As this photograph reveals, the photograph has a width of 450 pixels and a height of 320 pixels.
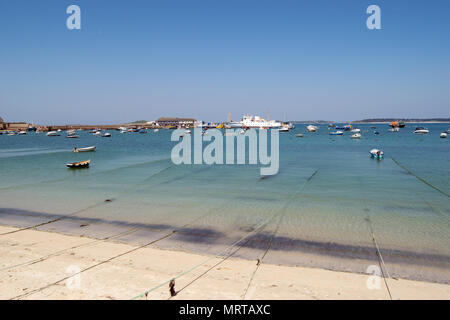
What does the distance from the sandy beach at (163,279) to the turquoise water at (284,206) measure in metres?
1.18

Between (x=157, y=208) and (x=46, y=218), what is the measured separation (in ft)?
17.4

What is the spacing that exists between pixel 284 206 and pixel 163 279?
1074 cm

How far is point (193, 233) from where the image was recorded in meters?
12.9

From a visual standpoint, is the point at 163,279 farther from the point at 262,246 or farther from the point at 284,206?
the point at 284,206

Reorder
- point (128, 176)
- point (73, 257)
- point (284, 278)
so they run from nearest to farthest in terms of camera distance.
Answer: point (284, 278) → point (73, 257) → point (128, 176)

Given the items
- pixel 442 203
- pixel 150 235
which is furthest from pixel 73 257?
pixel 442 203

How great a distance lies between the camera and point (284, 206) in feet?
58.0

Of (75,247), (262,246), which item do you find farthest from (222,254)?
(75,247)

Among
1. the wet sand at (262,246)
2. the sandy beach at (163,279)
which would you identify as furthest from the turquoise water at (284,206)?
the sandy beach at (163,279)

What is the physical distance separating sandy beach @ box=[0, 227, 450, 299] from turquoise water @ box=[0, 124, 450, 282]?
1183 millimetres

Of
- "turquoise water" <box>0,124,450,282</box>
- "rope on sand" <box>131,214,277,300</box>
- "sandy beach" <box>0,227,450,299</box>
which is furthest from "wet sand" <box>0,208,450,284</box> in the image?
"sandy beach" <box>0,227,450,299</box>

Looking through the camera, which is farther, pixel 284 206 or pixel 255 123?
pixel 255 123
